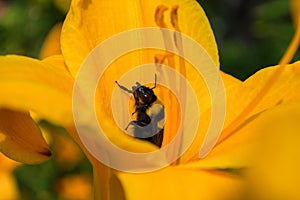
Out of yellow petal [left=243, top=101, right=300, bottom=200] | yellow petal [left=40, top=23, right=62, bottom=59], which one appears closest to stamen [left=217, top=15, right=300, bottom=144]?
yellow petal [left=243, top=101, right=300, bottom=200]

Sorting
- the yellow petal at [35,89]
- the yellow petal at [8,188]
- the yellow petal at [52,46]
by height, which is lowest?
the yellow petal at [8,188]

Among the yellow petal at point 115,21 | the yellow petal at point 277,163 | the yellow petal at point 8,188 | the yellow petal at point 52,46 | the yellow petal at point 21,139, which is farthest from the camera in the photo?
the yellow petal at point 52,46

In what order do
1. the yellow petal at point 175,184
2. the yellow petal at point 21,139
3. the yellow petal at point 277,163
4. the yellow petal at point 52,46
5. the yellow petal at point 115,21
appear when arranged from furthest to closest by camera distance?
the yellow petal at point 52,46, the yellow petal at point 115,21, the yellow petal at point 21,139, the yellow petal at point 175,184, the yellow petal at point 277,163

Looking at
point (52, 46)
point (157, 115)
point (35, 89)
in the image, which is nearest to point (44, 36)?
point (52, 46)

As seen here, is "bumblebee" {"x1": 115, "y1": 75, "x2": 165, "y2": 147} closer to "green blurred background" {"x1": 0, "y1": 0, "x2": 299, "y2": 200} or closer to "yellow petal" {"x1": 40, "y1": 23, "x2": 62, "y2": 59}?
"green blurred background" {"x1": 0, "y1": 0, "x2": 299, "y2": 200}

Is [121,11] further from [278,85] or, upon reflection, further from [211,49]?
[278,85]

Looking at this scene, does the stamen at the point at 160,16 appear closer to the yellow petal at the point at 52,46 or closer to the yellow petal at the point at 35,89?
the yellow petal at the point at 35,89

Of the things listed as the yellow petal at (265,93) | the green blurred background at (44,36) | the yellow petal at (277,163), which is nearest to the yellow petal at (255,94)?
the yellow petal at (265,93)
